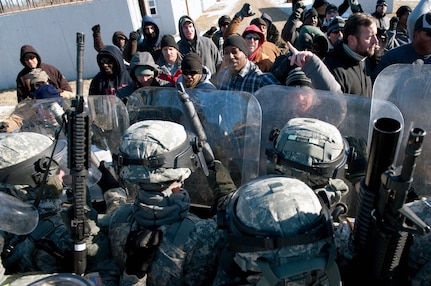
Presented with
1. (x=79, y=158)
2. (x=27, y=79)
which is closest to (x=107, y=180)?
(x=79, y=158)

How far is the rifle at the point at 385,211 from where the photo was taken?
1231mm

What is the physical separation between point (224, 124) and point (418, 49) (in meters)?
2.25

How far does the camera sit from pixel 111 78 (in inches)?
176

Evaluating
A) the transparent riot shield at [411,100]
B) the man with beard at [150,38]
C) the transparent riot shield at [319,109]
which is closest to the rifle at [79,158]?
the transparent riot shield at [319,109]

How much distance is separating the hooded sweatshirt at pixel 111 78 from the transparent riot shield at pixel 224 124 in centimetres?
175

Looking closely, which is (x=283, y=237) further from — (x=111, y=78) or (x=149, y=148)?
(x=111, y=78)

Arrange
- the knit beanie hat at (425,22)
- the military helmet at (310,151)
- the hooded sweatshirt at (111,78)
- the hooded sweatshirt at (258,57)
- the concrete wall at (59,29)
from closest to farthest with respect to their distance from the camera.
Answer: the military helmet at (310,151), the knit beanie hat at (425,22), the hooded sweatshirt at (111,78), the hooded sweatshirt at (258,57), the concrete wall at (59,29)

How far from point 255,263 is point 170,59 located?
370cm

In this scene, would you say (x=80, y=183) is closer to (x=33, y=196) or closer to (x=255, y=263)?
(x=33, y=196)

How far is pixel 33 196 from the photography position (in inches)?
88.0

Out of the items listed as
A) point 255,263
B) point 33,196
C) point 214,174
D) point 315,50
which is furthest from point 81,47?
point 315,50

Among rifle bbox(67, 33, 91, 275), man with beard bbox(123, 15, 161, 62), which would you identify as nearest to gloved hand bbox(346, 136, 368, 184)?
rifle bbox(67, 33, 91, 275)

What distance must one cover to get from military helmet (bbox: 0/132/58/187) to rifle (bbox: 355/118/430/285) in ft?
5.84

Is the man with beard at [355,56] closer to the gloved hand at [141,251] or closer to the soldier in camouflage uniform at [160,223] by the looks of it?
the soldier in camouflage uniform at [160,223]
